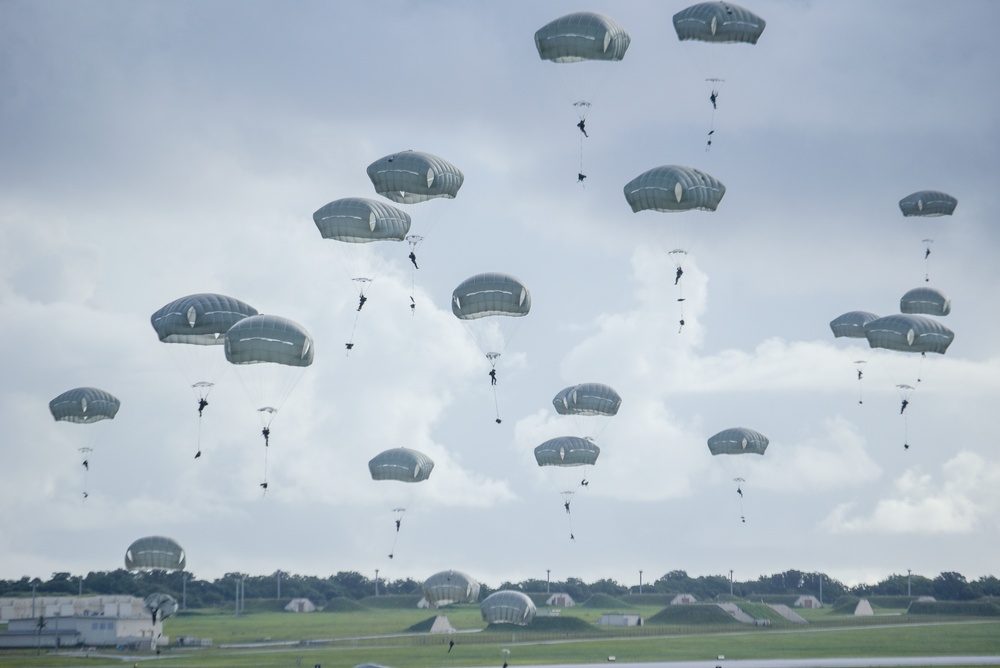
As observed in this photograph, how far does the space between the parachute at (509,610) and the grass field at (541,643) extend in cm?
144

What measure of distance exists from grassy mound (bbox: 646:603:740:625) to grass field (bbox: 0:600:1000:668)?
0.37 m

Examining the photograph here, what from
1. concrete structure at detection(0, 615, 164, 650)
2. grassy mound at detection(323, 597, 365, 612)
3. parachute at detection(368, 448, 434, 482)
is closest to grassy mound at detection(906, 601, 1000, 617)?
grassy mound at detection(323, 597, 365, 612)

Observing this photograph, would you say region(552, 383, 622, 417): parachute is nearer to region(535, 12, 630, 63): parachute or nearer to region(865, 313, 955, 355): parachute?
region(865, 313, 955, 355): parachute

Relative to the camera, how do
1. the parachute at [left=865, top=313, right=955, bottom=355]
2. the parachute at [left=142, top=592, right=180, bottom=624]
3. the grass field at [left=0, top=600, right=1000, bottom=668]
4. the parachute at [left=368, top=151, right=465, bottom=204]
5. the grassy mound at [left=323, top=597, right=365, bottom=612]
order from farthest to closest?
the grassy mound at [left=323, top=597, right=365, bottom=612] → the parachute at [left=142, top=592, right=180, bottom=624] → the grass field at [left=0, top=600, right=1000, bottom=668] → the parachute at [left=865, top=313, right=955, bottom=355] → the parachute at [left=368, top=151, right=465, bottom=204]

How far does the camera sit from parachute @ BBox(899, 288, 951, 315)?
99688 millimetres

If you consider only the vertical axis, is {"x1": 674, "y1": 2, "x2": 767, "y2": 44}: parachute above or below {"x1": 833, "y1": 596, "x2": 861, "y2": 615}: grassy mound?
above

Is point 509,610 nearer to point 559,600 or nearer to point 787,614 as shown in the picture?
point 787,614

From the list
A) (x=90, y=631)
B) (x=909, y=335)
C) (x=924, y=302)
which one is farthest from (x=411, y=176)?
(x=90, y=631)

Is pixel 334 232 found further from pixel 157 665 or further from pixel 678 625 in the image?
pixel 678 625

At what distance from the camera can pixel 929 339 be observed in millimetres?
82125

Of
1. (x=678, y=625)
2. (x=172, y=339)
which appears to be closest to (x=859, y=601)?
(x=678, y=625)

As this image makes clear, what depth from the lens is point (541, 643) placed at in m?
102

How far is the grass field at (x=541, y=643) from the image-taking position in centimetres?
8400

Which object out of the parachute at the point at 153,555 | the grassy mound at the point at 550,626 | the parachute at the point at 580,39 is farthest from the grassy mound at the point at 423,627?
the parachute at the point at 580,39
